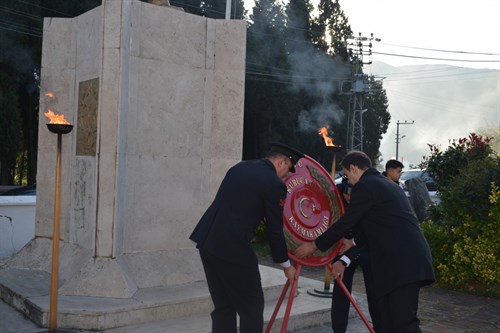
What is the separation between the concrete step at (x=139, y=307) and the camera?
15.8 ft

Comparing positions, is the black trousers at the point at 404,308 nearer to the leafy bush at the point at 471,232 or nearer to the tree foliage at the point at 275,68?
the leafy bush at the point at 471,232

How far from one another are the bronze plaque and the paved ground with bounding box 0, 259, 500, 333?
1881 mm

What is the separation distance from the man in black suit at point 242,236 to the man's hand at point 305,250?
0.52 m

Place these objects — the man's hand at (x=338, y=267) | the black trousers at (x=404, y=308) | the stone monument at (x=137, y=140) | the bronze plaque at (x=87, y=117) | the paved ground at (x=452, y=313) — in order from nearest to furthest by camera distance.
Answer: the black trousers at (x=404, y=308) → the man's hand at (x=338, y=267) → the stone monument at (x=137, y=140) → the bronze plaque at (x=87, y=117) → the paved ground at (x=452, y=313)

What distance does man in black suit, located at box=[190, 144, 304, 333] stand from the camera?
3816 millimetres

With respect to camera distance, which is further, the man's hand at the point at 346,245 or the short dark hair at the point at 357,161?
the man's hand at the point at 346,245

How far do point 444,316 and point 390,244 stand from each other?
9.99ft

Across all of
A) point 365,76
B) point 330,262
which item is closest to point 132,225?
point 330,262

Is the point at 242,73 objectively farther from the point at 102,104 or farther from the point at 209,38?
the point at 102,104

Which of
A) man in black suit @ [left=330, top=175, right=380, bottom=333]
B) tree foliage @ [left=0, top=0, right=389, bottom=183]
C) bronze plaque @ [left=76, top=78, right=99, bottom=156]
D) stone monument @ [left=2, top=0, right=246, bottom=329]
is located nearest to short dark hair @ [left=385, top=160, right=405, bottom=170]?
man in black suit @ [left=330, top=175, right=380, bottom=333]

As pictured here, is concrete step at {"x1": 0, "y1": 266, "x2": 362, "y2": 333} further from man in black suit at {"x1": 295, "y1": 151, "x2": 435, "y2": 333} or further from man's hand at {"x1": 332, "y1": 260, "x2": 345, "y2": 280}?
man in black suit at {"x1": 295, "y1": 151, "x2": 435, "y2": 333}

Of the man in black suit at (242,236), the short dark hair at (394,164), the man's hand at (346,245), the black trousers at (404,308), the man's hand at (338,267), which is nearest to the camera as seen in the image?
the man in black suit at (242,236)

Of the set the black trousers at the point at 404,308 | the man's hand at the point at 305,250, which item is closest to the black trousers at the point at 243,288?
the man's hand at the point at 305,250

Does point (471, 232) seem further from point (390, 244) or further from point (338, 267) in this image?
point (390, 244)
